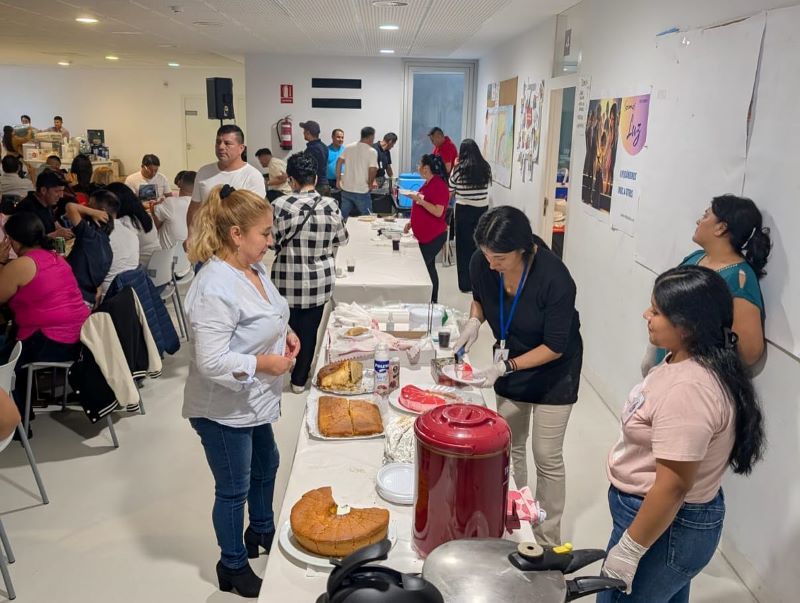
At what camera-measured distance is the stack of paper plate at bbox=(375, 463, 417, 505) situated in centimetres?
178

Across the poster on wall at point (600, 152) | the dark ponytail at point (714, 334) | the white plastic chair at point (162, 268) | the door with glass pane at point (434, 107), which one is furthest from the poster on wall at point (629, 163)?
the door with glass pane at point (434, 107)

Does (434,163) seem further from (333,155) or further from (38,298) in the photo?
(333,155)

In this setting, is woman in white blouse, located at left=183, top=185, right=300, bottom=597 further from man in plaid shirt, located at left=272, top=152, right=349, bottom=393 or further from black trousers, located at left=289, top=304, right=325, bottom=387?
black trousers, located at left=289, top=304, right=325, bottom=387

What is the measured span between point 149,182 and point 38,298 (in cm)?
421

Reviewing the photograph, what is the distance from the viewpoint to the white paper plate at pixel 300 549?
1.53 metres

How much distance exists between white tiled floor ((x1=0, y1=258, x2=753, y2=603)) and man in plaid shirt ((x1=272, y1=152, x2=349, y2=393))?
724 millimetres

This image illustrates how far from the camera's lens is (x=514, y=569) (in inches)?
43.4

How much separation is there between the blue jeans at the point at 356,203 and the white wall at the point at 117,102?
366 inches

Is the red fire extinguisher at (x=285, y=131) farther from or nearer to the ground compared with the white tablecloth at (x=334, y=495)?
farther from the ground

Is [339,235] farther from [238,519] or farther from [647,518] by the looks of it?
[647,518]

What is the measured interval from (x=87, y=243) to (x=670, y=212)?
128 inches

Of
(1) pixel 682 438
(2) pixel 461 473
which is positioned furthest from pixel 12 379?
(1) pixel 682 438

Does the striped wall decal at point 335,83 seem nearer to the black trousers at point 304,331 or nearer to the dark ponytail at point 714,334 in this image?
the black trousers at point 304,331

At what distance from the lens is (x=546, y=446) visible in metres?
2.50
